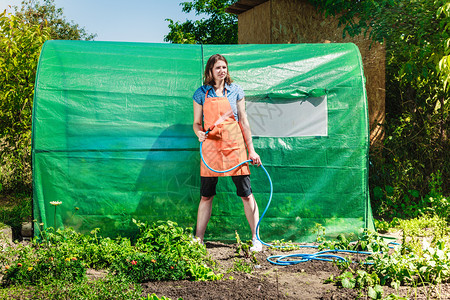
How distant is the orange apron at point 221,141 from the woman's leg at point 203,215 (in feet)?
0.96

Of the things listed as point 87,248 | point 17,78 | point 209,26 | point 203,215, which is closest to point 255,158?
point 203,215

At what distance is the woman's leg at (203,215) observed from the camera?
4.42 meters

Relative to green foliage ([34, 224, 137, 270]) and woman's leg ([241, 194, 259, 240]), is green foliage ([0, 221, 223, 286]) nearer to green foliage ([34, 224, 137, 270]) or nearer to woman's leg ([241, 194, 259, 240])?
green foliage ([34, 224, 137, 270])

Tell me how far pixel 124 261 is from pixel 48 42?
103 inches

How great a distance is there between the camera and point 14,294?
307 cm

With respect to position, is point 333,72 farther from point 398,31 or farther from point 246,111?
point 398,31

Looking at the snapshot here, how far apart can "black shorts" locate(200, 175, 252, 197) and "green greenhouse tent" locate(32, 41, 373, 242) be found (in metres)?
0.27

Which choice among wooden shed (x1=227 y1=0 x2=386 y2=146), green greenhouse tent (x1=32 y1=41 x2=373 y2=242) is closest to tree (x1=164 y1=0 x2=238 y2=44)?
wooden shed (x1=227 y1=0 x2=386 y2=146)

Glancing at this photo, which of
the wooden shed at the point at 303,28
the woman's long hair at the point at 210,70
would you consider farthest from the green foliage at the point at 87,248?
the wooden shed at the point at 303,28

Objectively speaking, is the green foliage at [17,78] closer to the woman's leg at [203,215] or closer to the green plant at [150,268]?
the woman's leg at [203,215]

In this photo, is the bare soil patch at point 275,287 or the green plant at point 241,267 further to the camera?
the green plant at point 241,267

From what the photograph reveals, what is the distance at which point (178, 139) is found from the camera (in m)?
4.60

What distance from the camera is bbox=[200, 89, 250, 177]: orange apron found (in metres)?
4.25

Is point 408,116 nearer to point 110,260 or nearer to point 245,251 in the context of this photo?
point 245,251
